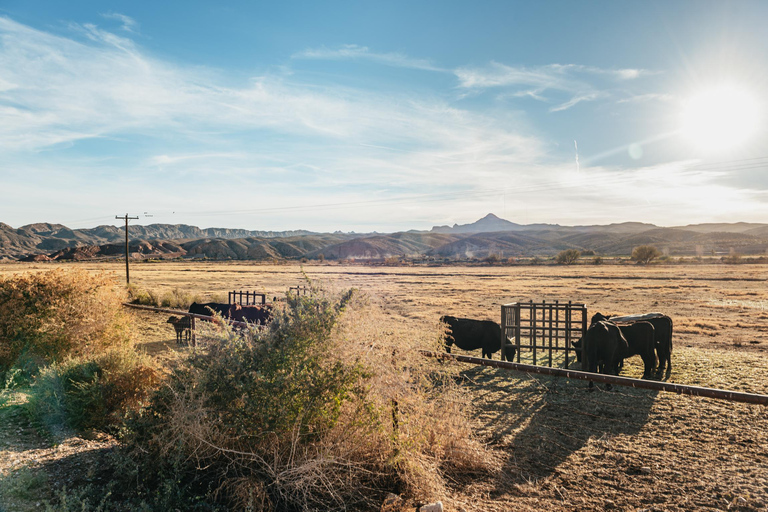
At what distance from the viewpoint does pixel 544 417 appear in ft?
22.3

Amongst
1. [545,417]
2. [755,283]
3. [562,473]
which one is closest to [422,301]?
[545,417]

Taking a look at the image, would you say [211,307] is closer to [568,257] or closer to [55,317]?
[55,317]

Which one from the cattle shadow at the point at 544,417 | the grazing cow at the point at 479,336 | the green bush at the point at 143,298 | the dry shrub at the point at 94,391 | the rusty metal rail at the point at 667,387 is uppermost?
the rusty metal rail at the point at 667,387

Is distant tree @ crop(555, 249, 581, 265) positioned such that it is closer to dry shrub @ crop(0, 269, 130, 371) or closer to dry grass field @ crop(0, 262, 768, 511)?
dry grass field @ crop(0, 262, 768, 511)

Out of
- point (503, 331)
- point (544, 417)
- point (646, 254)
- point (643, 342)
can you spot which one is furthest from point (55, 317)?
point (646, 254)

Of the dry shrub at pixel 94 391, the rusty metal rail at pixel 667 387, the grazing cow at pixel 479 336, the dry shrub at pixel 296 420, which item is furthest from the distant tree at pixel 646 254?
the dry shrub at pixel 94 391

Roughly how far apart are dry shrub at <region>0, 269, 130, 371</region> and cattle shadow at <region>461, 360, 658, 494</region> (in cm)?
693

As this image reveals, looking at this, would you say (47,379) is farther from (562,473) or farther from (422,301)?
(422,301)

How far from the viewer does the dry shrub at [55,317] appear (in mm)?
8070

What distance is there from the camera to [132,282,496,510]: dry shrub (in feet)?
11.7

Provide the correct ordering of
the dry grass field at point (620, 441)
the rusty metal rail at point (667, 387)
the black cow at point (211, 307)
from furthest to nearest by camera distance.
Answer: the black cow at point (211, 307) < the dry grass field at point (620, 441) < the rusty metal rail at point (667, 387)

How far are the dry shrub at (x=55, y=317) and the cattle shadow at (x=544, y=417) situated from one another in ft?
22.8

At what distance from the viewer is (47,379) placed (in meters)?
5.84

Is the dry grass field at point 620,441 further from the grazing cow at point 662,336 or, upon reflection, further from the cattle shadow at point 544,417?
the grazing cow at point 662,336
